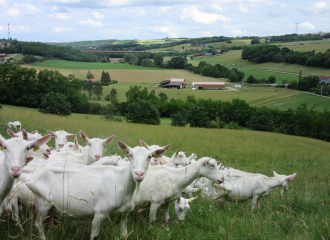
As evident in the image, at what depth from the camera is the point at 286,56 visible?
116m

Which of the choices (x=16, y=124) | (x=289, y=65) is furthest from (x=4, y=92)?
(x=289, y=65)

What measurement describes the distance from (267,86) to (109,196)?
98.8m

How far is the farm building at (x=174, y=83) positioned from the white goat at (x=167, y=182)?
8450cm

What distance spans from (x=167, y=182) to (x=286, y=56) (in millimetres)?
127613

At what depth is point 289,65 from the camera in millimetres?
112750

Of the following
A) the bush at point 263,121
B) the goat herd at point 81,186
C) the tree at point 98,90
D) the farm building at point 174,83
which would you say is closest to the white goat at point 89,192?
the goat herd at point 81,186

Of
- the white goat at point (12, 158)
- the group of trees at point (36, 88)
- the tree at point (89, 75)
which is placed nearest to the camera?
the white goat at point (12, 158)

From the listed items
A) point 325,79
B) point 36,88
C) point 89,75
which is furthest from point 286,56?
point 36,88

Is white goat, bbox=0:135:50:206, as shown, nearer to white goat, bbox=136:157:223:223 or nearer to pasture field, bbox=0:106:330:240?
pasture field, bbox=0:106:330:240

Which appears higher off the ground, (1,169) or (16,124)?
(1,169)

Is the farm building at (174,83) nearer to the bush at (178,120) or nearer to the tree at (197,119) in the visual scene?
the tree at (197,119)

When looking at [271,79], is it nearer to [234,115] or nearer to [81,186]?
[234,115]

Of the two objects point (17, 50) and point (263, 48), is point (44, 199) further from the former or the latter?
point (263, 48)

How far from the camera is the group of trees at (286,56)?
104 metres
